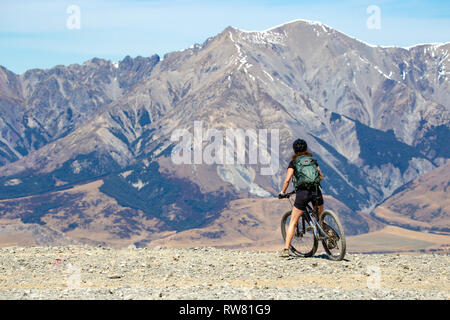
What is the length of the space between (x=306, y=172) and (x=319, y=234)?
2162mm

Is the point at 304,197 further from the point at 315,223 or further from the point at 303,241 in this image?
the point at 303,241

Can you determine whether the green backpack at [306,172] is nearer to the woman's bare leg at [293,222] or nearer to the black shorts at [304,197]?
the black shorts at [304,197]

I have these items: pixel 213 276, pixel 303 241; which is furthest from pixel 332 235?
pixel 213 276

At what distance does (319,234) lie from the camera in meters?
23.6

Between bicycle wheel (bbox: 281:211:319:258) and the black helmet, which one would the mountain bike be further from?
the black helmet

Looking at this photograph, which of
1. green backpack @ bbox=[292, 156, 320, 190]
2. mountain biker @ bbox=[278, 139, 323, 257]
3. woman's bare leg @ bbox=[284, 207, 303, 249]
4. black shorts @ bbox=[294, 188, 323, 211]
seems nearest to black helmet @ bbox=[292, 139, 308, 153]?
mountain biker @ bbox=[278, 139, 323, 257]

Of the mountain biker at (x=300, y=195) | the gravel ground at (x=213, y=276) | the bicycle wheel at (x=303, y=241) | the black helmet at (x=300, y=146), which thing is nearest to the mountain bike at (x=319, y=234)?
the bicycle wheel at (x=303, y=241)

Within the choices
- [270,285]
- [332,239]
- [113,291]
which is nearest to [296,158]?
[332,239]

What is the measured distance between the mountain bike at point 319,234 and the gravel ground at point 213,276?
Answer: 0.47 m

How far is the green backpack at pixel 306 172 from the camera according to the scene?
23031mm

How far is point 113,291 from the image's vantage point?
17.7 meters

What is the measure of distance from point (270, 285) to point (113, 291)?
4503mm
